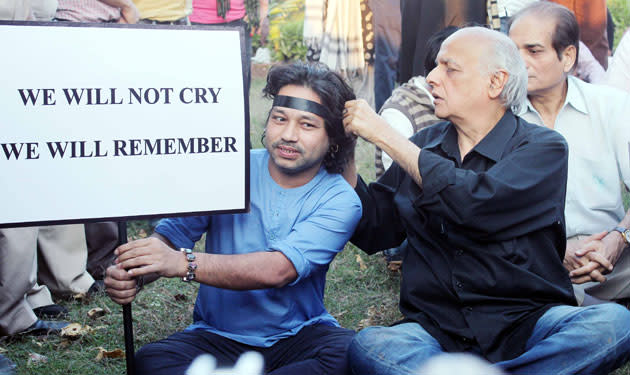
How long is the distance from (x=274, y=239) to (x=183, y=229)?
14.7 inches

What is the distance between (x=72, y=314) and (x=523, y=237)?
2.45 m

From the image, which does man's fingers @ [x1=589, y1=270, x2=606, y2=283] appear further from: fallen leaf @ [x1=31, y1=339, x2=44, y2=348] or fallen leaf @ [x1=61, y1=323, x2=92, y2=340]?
fallen leaf @ [x1=31, y1=339, x2=44, y2=348]

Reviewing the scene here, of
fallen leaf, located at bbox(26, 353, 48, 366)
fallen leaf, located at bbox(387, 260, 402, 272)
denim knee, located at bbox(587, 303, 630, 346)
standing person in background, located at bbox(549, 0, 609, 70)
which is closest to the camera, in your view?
denim knee, located at bbox(587, 303, 630, 346)

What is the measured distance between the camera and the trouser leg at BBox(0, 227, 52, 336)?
3559mm

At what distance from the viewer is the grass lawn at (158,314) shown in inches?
132

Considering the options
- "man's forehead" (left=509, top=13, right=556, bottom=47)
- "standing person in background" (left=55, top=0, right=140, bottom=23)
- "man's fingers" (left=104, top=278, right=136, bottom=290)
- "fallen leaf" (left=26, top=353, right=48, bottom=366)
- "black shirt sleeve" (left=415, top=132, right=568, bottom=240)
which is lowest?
"fallen leaf" (left=26, top=353, right=48, bottom=366)

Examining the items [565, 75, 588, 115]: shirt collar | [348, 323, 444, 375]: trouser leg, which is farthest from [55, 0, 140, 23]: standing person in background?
[348, 323, 444, 375]: trouser leg

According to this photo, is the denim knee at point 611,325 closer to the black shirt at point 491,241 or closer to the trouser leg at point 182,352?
the black shirt at point 491,241

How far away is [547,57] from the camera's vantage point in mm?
3660

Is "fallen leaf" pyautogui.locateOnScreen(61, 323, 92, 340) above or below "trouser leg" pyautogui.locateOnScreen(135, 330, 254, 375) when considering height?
below

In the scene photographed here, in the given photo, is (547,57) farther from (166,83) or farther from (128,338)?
(128,338)

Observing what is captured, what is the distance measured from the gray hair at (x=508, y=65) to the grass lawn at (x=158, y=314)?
1310 mm

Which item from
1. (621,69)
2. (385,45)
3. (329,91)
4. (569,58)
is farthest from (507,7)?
(329,91)

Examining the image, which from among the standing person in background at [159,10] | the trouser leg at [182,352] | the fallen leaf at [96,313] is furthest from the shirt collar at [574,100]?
the standing person in background at [159,10]
